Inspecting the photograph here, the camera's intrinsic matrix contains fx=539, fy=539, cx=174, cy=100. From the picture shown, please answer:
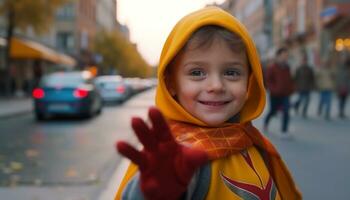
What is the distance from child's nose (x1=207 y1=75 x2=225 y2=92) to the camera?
5.51 ft

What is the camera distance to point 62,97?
15.9m

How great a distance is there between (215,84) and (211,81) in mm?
20

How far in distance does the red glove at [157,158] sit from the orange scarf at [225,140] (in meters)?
0.32

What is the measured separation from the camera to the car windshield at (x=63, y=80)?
1600 cm

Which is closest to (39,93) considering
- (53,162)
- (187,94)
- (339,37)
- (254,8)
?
(53,162)

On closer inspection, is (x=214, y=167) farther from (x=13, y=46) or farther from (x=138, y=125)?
(x=13, y=46)

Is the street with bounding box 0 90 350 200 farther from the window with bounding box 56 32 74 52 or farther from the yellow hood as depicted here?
the window with bounding box 56 32 74 52

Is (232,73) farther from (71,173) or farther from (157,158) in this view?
(71,173)

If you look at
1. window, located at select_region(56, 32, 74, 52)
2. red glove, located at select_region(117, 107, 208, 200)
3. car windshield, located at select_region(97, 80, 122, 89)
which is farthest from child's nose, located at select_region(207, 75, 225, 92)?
window, located at select_region(56, 32, 74, 52)

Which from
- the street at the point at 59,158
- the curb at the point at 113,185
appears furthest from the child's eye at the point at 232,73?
the street at the point at 59,158

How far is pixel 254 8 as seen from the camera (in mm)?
A: 77750

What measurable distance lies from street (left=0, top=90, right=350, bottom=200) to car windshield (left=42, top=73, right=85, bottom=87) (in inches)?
110

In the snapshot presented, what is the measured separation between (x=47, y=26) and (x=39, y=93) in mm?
12079

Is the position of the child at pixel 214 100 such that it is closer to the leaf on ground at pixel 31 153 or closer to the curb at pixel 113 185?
the curb at pixel 113 185
